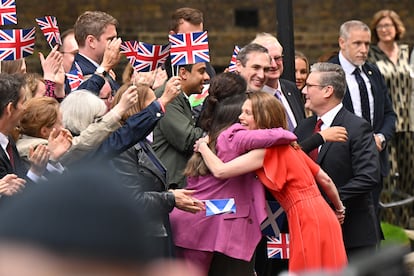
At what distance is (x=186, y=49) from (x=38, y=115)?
5.81 feet

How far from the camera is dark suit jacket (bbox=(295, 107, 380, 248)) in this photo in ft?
23.5

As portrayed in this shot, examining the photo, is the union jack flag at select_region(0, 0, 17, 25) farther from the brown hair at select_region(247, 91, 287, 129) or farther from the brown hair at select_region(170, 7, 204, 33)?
the brown hair at select_region(247, 91, 287, 129)

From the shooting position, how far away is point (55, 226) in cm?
117

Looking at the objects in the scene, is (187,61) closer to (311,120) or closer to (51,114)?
(311,120)

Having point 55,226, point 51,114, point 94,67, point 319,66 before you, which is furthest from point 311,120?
point 55,226

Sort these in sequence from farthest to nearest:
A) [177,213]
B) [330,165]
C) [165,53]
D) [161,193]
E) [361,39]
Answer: [361,39]
[165,53]
[330,165]
[177,213]
[161,193]

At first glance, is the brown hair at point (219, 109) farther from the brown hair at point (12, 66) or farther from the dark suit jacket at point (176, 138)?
the brown hair at point (12, 66)

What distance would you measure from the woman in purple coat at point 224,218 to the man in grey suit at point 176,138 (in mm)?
368

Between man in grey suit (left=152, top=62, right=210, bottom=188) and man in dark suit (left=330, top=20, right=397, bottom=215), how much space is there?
2.02 meters

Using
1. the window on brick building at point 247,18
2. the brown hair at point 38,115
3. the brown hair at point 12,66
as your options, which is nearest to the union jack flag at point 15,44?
the brown hair at point 12,66

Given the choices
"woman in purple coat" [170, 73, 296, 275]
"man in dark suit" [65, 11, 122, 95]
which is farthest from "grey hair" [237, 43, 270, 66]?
"woman in purple coat" [170, 73, 296, 275]

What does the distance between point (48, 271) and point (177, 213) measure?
565 cm

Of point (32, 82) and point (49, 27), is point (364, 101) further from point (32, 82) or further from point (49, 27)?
point (32, 82)

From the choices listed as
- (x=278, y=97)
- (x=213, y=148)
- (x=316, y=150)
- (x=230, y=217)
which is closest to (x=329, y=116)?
(x=316, y=150)
